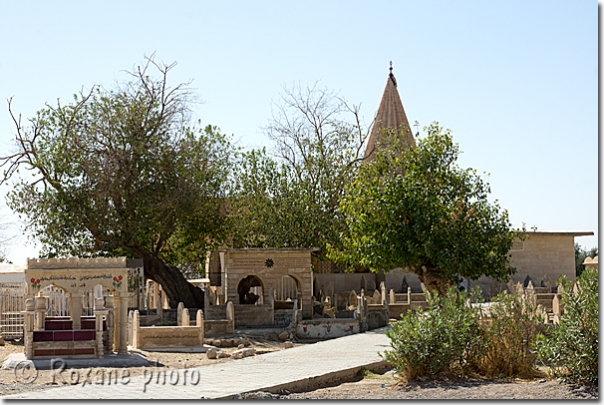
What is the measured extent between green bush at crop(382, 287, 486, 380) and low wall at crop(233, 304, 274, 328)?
13823mm

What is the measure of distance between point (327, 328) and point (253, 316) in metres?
3.00

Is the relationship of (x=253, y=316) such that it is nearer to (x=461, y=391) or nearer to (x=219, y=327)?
(x=219, y=327)

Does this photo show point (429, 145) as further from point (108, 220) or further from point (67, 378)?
point (108, 220)

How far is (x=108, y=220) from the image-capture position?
29078 mm

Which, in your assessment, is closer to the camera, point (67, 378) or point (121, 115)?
point (67, 378)

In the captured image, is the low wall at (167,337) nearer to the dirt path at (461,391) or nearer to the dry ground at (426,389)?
the dry ground at (426,389)

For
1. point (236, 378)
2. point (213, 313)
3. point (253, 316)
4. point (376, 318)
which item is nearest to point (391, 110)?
point (376, 318)

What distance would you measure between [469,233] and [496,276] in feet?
5.40

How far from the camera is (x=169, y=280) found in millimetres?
30078

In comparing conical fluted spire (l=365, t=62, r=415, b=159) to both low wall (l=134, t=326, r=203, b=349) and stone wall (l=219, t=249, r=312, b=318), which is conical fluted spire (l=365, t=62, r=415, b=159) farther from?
low wall (l=134, t=326, r=203, b=349)

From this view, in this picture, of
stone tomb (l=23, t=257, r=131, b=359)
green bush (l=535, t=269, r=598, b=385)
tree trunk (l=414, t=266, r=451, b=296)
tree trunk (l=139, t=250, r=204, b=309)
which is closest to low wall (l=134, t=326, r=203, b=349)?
stone tomb (l=23, t=257, r=131, b=359)

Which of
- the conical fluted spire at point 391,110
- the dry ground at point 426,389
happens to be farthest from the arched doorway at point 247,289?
the dry ground at point 426,389

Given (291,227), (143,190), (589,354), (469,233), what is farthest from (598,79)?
(291,227)

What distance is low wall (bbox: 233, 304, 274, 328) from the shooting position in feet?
84.8
